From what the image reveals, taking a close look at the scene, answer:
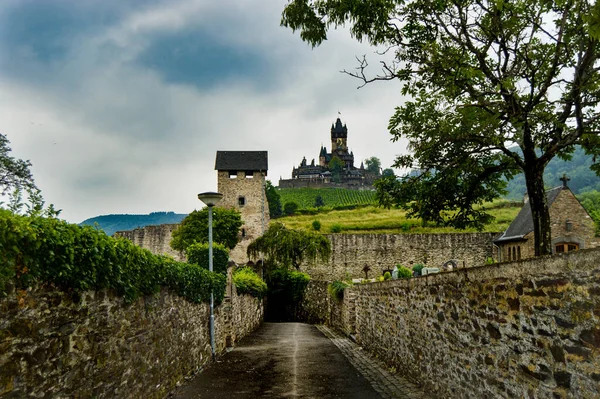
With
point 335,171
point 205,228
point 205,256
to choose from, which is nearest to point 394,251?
point 205,228

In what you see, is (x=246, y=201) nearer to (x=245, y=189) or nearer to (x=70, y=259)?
(x=245, y=189)

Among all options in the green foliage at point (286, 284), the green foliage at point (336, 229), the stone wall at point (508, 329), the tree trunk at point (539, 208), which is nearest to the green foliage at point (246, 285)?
the green foliage at point (286, 284)

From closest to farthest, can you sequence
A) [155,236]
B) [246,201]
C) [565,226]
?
[565,226], [246,201], [155,236]

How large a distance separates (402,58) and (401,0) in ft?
6.51

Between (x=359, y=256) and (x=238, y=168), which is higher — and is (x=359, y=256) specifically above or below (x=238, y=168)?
below

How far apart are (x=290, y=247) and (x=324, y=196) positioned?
232ft

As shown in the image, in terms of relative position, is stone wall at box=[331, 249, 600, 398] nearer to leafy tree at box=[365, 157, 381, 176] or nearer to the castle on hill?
the castle on hill

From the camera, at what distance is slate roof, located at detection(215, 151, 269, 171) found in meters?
47.6

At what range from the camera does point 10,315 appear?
3533mm

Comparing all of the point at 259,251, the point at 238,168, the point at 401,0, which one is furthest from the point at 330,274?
the point at 401,0

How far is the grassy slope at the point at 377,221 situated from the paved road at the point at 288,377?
1323 inches

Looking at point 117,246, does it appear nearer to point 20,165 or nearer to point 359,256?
point 20,165

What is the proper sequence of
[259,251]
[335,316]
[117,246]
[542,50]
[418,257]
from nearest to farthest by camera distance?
[117,246] → [542,50] → [335,316] → [259,251] → [418,257]

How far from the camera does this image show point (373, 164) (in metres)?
158
